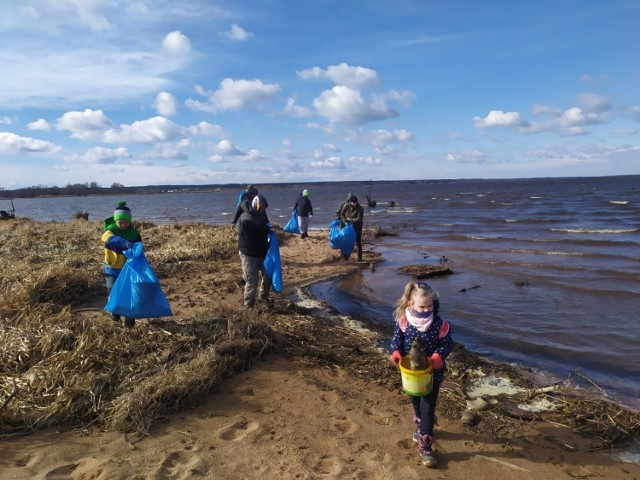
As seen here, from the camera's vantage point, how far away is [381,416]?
381cm

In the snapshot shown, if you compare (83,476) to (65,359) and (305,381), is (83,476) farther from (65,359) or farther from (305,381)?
(305,381)

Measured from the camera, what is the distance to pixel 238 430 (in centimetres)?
348

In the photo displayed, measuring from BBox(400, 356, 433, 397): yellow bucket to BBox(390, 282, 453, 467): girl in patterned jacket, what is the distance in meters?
0.07

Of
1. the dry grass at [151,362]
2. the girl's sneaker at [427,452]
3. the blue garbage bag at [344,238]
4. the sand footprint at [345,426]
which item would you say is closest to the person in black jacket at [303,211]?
the blue garbage bag at [344,238]

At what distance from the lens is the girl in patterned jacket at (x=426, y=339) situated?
3160 millimetres

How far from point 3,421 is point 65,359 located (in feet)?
2.48

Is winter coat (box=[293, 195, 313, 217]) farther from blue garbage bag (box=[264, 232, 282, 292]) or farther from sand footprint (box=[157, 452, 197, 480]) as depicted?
sand footprint (box=[157, 452, 197, 480])

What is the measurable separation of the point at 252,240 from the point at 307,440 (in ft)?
11.2

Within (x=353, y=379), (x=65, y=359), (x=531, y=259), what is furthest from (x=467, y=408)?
(x=531, y=259)

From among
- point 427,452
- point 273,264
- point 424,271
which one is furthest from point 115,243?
point 424,271

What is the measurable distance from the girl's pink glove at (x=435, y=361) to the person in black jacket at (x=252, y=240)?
147 inches

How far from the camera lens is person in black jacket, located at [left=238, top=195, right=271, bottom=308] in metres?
6.25

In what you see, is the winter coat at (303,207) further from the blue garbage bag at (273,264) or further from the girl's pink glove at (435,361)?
the girl's pink glove at (435,361)

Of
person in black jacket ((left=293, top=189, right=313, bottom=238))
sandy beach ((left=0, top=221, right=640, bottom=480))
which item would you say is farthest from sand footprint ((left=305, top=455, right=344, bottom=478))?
person in black jacket ((left=293, top=189, right=313, bottom=238))
